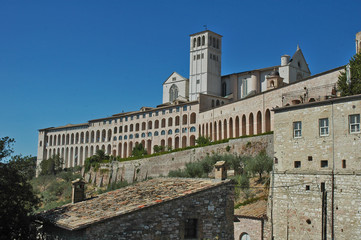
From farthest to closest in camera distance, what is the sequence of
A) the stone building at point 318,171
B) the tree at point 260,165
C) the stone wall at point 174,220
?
1. the tree at point 260,165
2. the stone building at point 318,171
3. the stone wall at point 174,220

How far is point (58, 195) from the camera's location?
6278cm

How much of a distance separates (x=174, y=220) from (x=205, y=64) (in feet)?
217

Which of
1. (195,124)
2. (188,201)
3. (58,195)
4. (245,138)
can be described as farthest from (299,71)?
(188,201)

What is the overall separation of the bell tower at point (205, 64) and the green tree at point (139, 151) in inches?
585

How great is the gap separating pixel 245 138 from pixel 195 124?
27179mm

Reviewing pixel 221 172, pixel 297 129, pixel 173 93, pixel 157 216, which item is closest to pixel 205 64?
pixel 173 93

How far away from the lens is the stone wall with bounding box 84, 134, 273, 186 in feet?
137

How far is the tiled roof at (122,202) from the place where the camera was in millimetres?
16484

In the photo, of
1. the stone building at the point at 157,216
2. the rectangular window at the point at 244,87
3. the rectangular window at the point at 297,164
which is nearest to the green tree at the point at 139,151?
the rectangular window at the point at 244,87

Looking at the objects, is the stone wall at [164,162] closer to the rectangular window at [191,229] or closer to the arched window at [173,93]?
the rectangular window at [191,229]

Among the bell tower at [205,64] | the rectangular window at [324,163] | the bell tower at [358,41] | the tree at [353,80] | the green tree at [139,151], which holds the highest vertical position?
the bell tower at [205,64]

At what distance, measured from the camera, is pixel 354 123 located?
22.0 metres

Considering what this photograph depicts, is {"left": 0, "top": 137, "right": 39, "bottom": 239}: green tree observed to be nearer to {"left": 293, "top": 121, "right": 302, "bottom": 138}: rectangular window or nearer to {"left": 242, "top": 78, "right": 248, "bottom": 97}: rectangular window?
{"left": 293, "top": 121, "right": 302, "bottom": 138}: rectangular window

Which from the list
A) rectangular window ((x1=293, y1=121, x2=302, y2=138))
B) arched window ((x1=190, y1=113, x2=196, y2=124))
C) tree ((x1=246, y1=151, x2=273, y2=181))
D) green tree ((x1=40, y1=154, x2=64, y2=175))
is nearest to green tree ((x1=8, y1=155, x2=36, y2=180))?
rectangular window ((x1=293, y1=121, x2=302, y2=138))
